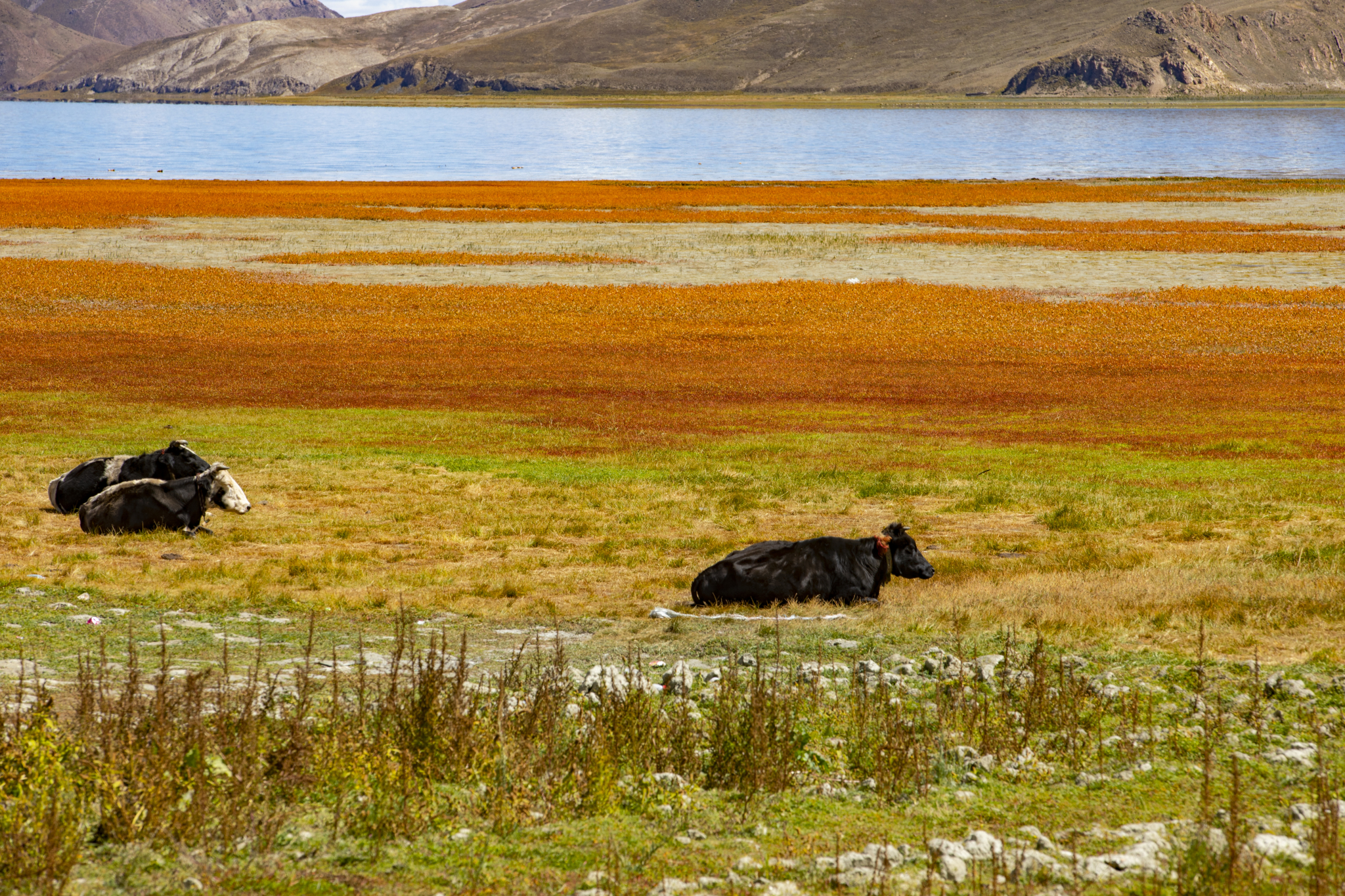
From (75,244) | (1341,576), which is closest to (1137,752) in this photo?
(1341,576)

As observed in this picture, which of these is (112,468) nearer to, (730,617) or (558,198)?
(730,617)

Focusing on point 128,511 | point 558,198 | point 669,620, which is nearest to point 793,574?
point 669,620

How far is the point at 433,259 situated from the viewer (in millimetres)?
55219

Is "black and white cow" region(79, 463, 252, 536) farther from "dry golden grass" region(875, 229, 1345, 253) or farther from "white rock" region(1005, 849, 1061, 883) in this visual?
"dry golden grass" region(875, 229, 1345, 253)

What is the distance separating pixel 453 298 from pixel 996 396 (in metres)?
23.9

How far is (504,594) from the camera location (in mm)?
12992

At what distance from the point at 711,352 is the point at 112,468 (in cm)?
2068

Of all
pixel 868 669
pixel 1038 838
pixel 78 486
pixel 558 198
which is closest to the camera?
pixel 1038 838

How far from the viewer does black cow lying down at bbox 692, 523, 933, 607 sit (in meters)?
12.8

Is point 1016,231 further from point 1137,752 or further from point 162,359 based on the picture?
point 1137,752

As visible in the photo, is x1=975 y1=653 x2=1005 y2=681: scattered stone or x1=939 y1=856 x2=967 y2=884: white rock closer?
x1=939 y1=856 x2=967 y2=884: white rock

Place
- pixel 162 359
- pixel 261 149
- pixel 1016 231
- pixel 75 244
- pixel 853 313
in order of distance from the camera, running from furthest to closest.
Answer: pixel 261 149, pixel 1016 231, pixel 75 244, pixel 853 313, pixel 162 359

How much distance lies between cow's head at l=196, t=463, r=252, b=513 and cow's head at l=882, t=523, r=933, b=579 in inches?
368

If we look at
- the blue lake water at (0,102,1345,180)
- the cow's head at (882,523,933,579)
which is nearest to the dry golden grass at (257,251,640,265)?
the cow's head at (882,523,933,579)
